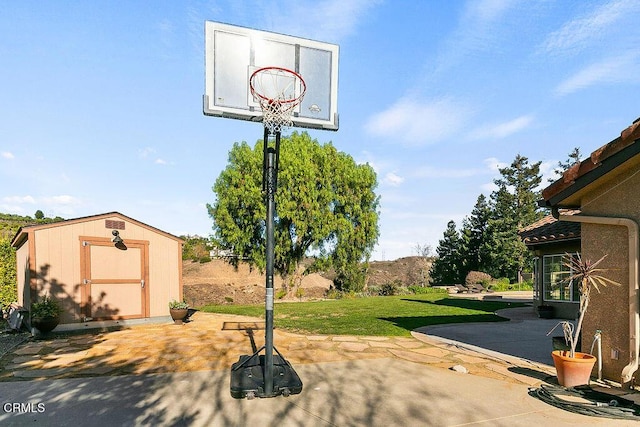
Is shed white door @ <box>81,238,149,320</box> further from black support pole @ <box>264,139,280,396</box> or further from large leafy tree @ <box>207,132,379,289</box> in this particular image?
large leafy tree @ <box>207,132,379,289</box>

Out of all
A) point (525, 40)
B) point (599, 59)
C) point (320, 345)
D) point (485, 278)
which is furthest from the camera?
point (485, 278)

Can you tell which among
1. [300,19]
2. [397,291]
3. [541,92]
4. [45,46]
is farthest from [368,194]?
[45,46]

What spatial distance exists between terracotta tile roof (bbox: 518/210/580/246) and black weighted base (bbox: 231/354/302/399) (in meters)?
10.4

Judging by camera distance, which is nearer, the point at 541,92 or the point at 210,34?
the point at 210,34

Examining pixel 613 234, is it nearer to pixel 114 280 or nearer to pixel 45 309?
pixel 114 280

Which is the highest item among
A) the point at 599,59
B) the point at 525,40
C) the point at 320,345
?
the point at 525,40

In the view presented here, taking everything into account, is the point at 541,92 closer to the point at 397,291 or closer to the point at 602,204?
the point at 602,204

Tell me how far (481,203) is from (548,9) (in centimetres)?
2947

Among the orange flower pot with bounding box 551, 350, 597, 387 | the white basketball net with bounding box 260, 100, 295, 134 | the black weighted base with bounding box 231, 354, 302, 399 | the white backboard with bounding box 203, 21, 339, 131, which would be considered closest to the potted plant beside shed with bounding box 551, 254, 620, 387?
the orange flower pot with bounding box 551, 350, 597, 387

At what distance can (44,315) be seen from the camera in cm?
832

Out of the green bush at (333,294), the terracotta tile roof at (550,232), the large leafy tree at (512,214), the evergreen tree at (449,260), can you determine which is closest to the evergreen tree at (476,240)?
the large leafy tree at (512,214)

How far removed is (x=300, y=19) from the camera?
8.36 m

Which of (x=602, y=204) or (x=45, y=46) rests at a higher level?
(x=45, y=46)

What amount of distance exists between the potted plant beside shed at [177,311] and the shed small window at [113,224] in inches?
104
